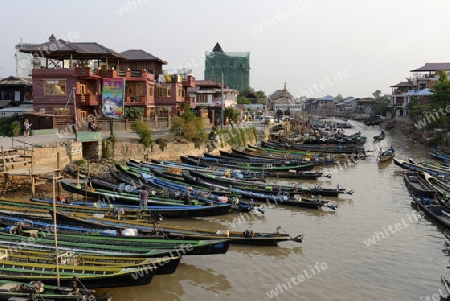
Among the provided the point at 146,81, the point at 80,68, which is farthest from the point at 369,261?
the point at 146,81

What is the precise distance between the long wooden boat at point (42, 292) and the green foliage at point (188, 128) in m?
24.0

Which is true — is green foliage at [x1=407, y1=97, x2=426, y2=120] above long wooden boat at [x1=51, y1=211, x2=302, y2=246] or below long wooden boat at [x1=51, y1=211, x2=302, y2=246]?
above

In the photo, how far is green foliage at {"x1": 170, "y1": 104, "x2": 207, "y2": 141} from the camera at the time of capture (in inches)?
1345

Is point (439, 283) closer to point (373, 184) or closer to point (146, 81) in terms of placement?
point (373, 184)

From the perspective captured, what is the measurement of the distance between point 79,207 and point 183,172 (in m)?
9.60

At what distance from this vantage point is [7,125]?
31531 mm

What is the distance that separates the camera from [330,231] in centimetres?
1822

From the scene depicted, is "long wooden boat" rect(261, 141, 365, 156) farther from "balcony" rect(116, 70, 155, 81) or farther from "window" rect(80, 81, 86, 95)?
"window" rect(80, 81, 86, 95)

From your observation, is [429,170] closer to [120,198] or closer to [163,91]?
[120,198]

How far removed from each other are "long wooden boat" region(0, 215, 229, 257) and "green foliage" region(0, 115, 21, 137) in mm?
18498

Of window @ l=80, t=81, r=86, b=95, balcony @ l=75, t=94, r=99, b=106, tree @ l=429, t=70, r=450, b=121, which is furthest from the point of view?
tree @ l=429, t=70, r=450, b=121

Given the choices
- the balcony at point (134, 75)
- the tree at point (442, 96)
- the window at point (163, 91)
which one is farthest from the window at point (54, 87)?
the tree at point (442, 96)

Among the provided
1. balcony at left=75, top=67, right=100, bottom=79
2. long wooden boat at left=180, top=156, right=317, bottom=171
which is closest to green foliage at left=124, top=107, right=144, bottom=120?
balcony at left=75, top=67, right=100, bottom=79

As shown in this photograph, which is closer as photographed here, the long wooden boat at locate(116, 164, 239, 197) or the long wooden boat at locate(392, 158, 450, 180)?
the long wooden boat at locate(116, 164, 239, 197)
